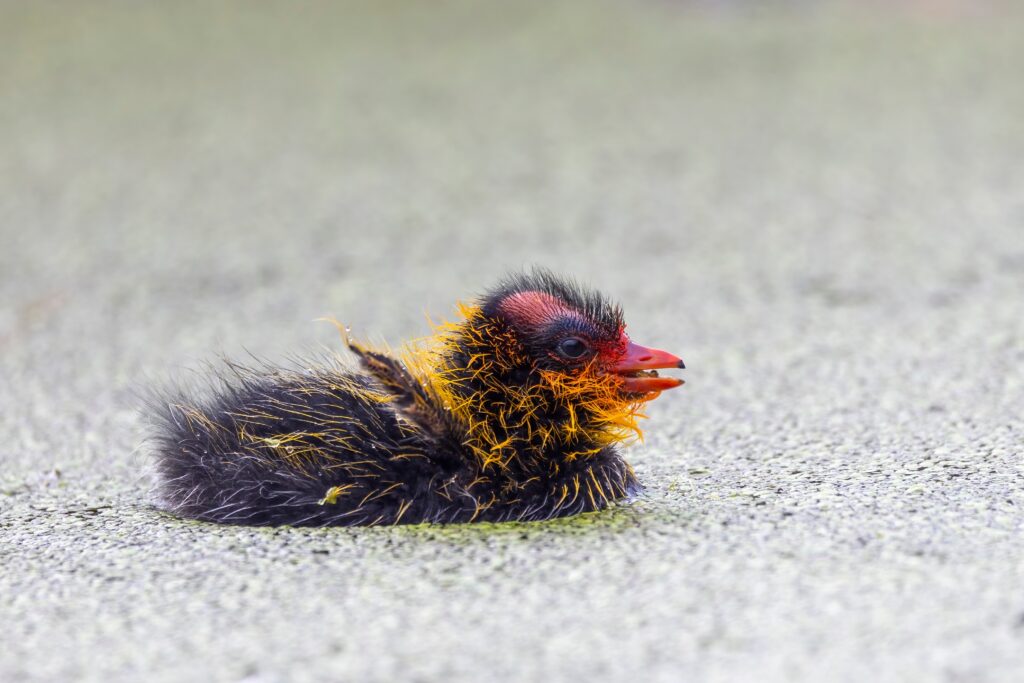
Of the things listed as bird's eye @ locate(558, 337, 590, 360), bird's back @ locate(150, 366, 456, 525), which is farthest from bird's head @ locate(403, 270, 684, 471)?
bird's back @ locate(150, 366, 456, 525)

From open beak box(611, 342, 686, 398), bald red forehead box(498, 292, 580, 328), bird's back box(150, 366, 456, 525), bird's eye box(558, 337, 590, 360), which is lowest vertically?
bird's back box(150, 366, 456, 525)

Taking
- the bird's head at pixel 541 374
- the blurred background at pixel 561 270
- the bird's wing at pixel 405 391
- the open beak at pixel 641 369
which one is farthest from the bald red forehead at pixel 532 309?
the blurred background at pixel 561 270

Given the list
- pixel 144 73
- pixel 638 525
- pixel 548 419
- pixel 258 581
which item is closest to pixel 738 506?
pixel 638 525

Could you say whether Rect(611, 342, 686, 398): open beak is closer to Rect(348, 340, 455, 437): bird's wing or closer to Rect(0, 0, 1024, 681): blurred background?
Rect(0, 0, 1024, 681): blurred background

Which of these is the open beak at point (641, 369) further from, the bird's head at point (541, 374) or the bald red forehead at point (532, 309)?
the bald red forehead at point (532, 309)

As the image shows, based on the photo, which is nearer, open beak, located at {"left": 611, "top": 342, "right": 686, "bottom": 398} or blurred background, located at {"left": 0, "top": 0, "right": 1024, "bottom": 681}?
blurred background, located at {"left": 0, "top": 0, "right": 1024, "bottom": 681}

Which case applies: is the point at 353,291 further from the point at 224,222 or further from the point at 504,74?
the point at 504,74
